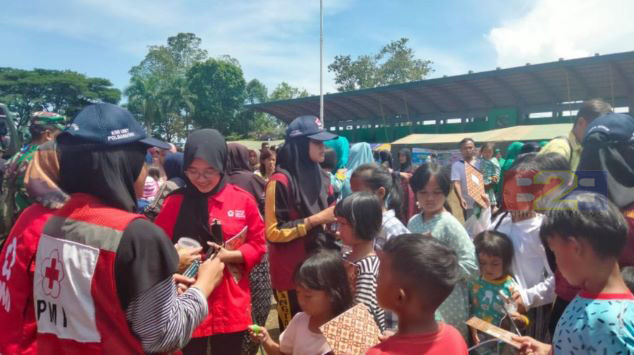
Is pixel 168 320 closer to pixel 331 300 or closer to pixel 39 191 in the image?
pixel 39 191

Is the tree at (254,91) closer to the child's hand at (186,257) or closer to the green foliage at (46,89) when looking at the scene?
the green foliage at (46,89)

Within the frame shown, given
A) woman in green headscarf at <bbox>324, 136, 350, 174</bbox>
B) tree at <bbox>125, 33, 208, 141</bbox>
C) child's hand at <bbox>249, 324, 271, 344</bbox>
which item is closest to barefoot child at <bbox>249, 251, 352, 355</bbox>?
child's hand at <bbox>249, 324, 271, 344</bbox>

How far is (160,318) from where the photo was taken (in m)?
1.53

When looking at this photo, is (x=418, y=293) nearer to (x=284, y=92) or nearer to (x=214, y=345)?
(x=214, y=345)

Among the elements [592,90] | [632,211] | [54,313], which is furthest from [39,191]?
[592,90]

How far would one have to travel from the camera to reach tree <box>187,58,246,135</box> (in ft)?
163

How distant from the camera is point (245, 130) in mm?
51594

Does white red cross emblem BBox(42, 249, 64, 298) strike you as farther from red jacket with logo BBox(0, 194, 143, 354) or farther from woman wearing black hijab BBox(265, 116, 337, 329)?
woman wearing black hijab BBox(265, 116, 337, 329)

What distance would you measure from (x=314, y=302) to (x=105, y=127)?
1.30 m

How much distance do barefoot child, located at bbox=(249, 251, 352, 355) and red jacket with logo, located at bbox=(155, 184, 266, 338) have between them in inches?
6.2

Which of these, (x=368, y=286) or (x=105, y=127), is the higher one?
(x=105, y=127)

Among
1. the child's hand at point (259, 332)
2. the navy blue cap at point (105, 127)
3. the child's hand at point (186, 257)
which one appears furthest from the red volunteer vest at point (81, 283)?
the child's hand at point (259, 332)

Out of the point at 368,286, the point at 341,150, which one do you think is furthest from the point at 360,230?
the point at 341,150

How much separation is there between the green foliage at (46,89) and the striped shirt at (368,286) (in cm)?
4692
